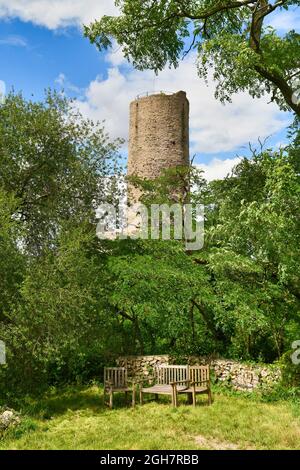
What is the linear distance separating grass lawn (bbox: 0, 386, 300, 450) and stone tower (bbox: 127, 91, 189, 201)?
19942 millimetres

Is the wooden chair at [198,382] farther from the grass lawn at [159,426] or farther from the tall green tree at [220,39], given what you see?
the tall green tree at [220,39]

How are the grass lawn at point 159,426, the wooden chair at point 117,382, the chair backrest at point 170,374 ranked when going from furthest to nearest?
the chair backrest at point 170,374 < the wooden chair at point 117,382 < the grass lawn at point 159,426

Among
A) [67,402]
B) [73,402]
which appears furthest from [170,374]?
[67,402]

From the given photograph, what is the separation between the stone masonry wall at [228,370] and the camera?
12.6 m

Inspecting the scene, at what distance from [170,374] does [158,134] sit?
20.6 meters

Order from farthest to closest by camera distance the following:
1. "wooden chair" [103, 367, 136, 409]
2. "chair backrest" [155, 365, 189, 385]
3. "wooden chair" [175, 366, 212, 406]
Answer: "chair backrest" [155, 365, 189, 385]
"wooden chair" [103, 367, 136, 409]
"wooden chair" [175, 366, 212, 406]

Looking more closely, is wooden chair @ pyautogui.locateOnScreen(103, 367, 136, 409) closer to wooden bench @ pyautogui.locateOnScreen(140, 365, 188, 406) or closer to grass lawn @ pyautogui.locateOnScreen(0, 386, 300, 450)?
grass lawn @ pyautogui.locateOnScreen(0, 386, 300, 450)

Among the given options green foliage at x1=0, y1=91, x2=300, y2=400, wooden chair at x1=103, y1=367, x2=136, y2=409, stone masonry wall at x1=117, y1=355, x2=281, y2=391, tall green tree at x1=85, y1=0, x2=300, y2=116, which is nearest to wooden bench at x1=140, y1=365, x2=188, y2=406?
stone masonry wall at x1=117, y1=355, x2=281, y2=391

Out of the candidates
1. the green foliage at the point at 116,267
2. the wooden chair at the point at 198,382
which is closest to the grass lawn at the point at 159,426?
the wooden chair at the point at 198,382

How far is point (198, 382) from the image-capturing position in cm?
1123

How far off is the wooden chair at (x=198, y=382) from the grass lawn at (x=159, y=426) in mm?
346

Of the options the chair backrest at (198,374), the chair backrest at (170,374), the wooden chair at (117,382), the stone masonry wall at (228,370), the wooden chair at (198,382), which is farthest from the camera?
the stone masonry wall at (228,370)

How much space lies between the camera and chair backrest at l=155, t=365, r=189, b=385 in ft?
40.0
